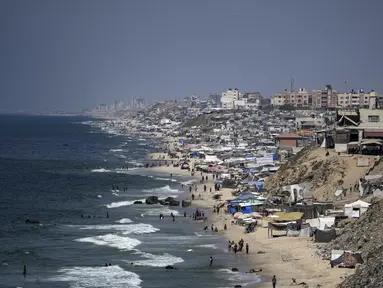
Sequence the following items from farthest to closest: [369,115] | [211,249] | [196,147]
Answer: [196,147], [369,115], [211,249]

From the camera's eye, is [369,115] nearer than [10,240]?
No

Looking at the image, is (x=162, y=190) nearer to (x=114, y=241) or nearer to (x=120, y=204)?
→ (x=120, y=204)

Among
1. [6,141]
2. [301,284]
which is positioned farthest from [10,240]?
[6,141]

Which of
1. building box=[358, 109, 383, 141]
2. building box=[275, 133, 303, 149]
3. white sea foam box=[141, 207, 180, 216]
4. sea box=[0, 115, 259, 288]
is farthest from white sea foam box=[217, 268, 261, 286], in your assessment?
building box=[275, 133, 303, 149]

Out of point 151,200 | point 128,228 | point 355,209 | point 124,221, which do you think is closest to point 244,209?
point 124,221

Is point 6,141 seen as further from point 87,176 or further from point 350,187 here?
point 350,187

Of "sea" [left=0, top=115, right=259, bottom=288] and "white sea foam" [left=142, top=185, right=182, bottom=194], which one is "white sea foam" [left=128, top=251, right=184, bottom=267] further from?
"white sea foam" [left=142, top=185, right=182, bottom=194]

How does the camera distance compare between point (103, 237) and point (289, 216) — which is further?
point (289, 216)
